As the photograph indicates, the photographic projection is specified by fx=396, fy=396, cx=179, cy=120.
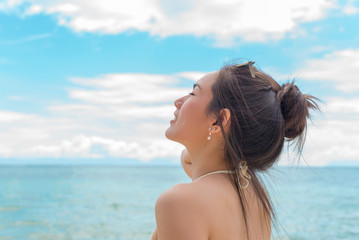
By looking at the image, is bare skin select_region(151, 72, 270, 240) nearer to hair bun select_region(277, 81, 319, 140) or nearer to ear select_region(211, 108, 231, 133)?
ear select_region(211, 108, 231, 133)

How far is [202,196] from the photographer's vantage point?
4.28 ft

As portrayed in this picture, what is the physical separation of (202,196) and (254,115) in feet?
1.26

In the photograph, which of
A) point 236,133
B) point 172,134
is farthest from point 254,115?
point 172,134

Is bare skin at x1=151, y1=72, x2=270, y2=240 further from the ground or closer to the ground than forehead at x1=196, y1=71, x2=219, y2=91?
closer to the ground

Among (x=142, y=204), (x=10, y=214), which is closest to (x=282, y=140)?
(x=10, y=214)

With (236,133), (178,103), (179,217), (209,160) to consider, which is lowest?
(179,217)

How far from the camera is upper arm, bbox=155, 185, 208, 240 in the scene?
1.23 metres

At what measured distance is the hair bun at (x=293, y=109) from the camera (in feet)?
5.27

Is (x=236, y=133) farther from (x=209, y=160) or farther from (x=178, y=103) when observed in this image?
(x=178, y=103)

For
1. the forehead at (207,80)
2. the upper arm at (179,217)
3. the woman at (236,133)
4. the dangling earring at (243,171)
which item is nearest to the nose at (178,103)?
the woman at (236,133)

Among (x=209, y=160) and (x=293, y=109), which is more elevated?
(x=293, y=109)

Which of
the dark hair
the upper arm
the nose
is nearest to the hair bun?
the dark hair

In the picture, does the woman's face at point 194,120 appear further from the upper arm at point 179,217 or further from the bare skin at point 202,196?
the upper arm at point 179,217

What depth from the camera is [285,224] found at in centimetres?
1280
